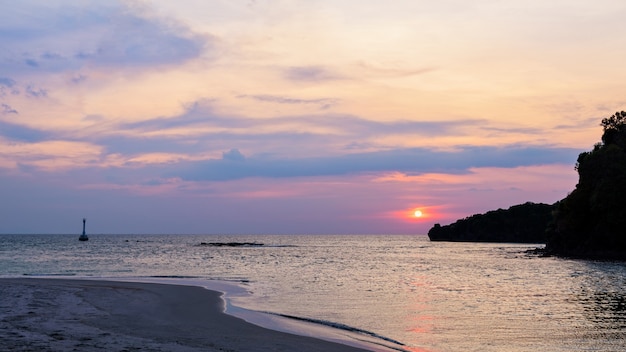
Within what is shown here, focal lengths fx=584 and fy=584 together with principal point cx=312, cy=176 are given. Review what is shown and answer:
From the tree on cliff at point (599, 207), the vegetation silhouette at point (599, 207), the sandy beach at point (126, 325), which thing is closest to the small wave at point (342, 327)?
the sandy beach at point (126, 325)

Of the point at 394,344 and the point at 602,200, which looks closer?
the point at 394,344

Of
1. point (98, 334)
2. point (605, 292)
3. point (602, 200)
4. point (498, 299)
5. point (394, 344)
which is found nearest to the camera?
point (98, 334)

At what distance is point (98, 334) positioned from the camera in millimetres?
17922

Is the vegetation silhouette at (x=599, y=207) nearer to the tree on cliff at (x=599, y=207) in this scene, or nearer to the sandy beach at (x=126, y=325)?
the tree on cliff at (x=599, y=207)

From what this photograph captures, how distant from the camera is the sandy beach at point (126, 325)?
16328 mm

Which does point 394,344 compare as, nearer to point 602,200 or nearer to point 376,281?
point 376,281

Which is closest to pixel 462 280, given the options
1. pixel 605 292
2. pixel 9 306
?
pixel 605 292

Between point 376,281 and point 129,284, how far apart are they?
18823 millimetres

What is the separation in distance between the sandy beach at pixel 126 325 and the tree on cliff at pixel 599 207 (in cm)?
7212

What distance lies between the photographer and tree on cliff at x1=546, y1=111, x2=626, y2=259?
85.4 meters

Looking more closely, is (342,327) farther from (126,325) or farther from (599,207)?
(599,207)

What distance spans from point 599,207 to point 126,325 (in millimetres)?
83072

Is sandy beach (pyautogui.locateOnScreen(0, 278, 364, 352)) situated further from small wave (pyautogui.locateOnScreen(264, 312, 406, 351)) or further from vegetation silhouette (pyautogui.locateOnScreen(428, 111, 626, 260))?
vegetation silhouette (pyautogui.locateOnScreen(428, 111, 626, 260))

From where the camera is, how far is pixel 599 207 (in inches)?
3442
